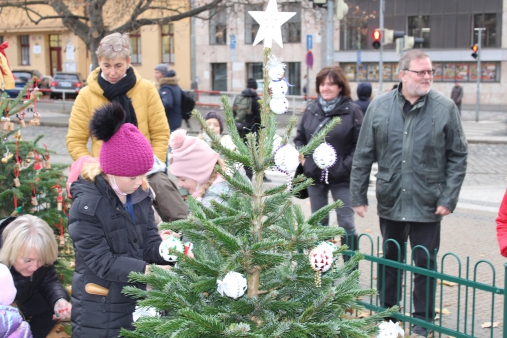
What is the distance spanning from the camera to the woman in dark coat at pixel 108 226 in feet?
10.5

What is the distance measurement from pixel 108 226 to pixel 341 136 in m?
3.06

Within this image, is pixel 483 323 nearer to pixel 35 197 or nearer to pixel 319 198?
pixel 319 198

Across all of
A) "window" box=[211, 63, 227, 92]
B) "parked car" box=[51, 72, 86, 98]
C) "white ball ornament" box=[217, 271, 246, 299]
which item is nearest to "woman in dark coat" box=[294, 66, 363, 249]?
"white ball ornament" box=[217, 271, 246, 299]

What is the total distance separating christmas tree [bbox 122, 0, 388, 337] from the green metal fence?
1506 mm

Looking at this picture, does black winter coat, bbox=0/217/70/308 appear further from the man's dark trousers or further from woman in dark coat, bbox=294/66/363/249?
woman in dark coat, bbox=294/66/363/249

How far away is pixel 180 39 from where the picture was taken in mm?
41031

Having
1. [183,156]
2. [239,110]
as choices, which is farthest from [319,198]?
[239,110]

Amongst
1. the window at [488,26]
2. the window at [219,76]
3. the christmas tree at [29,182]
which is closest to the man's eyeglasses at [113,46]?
the christmas tree at [29,182]

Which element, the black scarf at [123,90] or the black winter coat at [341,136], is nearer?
the black scarf at [123,90]

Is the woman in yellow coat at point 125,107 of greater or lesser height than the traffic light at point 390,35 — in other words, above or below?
below

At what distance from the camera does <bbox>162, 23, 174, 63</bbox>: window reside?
41.1m

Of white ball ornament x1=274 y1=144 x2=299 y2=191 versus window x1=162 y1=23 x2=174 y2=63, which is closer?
white ball ornament x1=274 y1=144 x2=299 y2=191

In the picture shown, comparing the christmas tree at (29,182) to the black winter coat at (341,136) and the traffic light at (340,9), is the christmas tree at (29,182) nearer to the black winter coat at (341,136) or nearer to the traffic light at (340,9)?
the black winter coat at (341,136)

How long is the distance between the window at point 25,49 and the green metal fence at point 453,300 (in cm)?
4358
